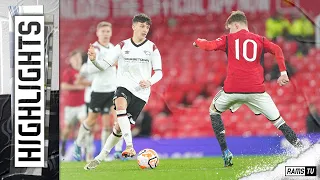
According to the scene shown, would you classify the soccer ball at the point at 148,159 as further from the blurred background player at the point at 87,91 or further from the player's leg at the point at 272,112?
the player's leg at the point at 272,112

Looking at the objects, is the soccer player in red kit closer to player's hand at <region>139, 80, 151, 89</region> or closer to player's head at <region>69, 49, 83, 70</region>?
player's hand at <region>139, 80, 151, 89</region>

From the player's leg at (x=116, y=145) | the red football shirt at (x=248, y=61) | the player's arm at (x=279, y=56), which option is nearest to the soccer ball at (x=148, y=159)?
the player's leg at (x=116, y=145)

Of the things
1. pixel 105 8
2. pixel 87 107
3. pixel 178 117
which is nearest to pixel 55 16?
pixel 105 8

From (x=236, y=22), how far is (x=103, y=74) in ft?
3.50

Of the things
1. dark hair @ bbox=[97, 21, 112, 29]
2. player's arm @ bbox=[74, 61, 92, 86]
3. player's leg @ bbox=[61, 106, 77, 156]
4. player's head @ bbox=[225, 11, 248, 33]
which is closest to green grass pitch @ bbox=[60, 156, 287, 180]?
player's leg @ bbox=[61, 106, 77, 156]

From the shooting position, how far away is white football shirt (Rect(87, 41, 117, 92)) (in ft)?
14.9

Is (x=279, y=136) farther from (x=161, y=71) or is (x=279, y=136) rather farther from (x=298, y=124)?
(x=161, y=71)

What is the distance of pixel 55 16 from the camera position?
453 cm

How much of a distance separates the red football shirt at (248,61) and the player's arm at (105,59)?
79 cm

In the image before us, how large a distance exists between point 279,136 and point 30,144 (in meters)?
1.86

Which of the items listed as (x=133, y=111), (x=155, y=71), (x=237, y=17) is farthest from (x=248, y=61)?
(x=133, y=111)

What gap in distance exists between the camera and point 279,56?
4.46 meters

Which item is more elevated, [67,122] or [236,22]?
[236,22]

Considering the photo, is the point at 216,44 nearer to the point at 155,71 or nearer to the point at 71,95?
the point at 155,71
